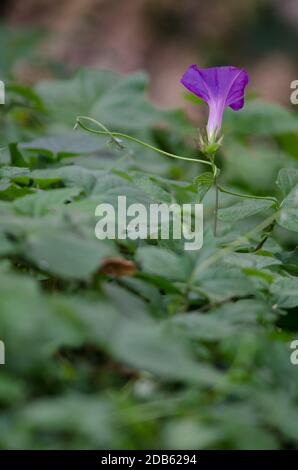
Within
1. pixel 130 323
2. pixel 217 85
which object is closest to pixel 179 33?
pixel 217 85

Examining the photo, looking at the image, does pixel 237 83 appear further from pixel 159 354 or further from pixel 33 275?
pixel 159 354

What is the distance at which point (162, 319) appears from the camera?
878 millimetres

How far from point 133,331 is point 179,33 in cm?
432

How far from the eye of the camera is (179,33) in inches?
190

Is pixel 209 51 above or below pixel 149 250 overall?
above

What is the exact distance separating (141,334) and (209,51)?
13.7 feet

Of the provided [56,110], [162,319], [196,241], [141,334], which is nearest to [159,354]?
[141,334]

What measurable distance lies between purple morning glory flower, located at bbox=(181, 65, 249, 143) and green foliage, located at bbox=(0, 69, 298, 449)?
0.14 meters

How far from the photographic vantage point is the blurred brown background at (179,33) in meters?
4.70

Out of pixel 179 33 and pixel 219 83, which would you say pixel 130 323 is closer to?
pixel 219 83

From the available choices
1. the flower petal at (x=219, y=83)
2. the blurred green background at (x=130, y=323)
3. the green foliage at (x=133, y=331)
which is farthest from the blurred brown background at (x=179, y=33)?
the green foliage at (x=133, y=331)

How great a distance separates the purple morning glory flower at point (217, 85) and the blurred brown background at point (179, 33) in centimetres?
349

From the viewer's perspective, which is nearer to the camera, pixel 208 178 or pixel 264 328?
pixel 264 328

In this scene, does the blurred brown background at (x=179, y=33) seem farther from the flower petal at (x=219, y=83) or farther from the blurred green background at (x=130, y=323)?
the flower petal at (x=219, y=83)
